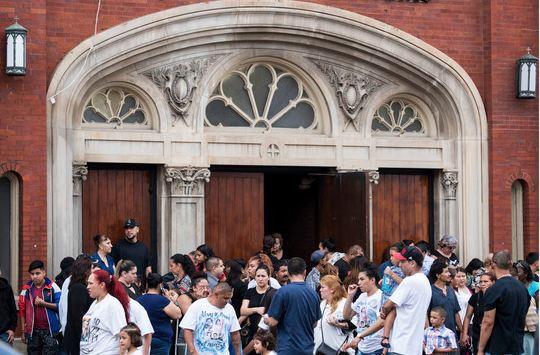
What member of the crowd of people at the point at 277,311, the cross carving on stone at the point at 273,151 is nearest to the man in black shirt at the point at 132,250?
the crowd of people at the point at 277,311

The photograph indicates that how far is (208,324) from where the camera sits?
13.6 meters

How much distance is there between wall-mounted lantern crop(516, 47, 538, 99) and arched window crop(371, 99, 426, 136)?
1721 mm

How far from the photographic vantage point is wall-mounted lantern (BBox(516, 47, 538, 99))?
21906 mm

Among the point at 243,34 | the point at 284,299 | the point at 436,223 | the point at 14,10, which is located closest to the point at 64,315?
the point at 284,299

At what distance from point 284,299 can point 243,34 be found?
782 cm

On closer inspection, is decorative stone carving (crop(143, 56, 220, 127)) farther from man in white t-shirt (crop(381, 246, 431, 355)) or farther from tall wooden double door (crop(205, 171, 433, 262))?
man in white t-shirt (crop(381, 246, 431, 355))

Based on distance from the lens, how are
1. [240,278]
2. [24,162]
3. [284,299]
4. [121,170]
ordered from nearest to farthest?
1. [284,299]
2. [240,278]
3. [24,162]
4. [121,170]

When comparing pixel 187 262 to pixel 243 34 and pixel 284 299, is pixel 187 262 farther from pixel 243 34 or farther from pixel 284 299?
pixel 243 34

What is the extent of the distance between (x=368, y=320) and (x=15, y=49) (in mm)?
7001

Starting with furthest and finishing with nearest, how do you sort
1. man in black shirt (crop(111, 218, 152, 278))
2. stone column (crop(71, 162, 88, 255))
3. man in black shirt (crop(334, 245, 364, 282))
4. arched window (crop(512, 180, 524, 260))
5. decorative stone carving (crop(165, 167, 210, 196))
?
arched window (crop(512, 180, 524, 260)), decorative stone carving (crop(165, 167, 210, 196)), stone column (crop(71, 162, 88, 255)), man in black shirt (crop(111, 218, 152, 278)), man in black shirt (crop(334, 245, 364, 282))

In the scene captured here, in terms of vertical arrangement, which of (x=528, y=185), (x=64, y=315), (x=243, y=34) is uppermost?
(x=243, y=34)

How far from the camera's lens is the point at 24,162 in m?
18.9

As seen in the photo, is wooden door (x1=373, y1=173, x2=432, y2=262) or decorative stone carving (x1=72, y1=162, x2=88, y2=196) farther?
wooden door (x1=373, y1=173, x2=432, y2=262)

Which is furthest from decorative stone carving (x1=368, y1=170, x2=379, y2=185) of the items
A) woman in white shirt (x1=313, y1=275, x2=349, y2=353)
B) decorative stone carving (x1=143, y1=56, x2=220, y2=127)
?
woman in white shirt (x1=313, y1=275, x2=349, y2=353)
